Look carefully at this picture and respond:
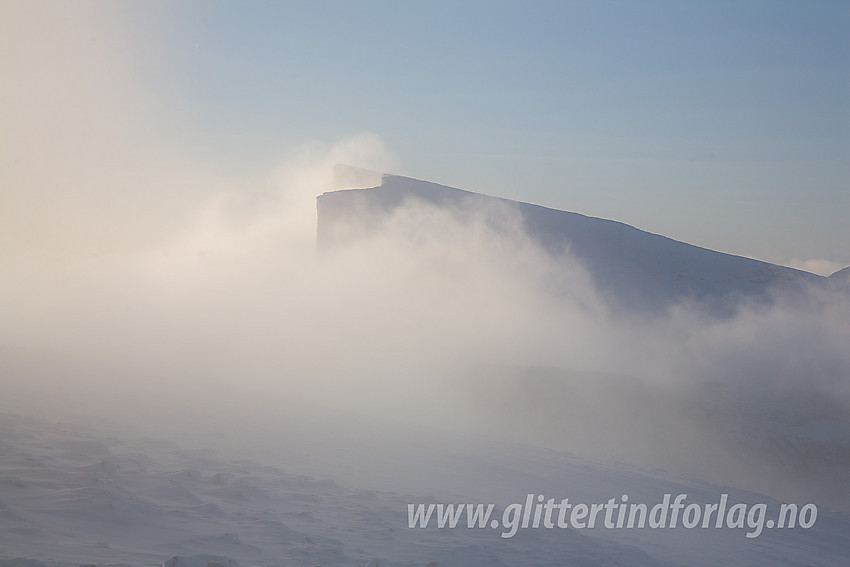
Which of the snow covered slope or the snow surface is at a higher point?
the snow covered slope

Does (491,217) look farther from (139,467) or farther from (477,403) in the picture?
(139,467)

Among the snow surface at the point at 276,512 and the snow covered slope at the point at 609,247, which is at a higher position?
the snow covered slope at the point at 609,247

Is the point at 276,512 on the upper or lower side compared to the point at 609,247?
lower

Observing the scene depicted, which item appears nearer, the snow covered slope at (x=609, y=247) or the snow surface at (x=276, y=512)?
the snow surface at (x=276, y=512)

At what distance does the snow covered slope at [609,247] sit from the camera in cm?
2088

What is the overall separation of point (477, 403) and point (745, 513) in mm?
7584

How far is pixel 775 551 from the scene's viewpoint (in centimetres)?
612

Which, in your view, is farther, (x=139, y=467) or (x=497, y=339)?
(x=497, y=339)

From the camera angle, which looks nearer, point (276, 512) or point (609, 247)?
point (276, 512)

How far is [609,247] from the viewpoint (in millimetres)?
22594

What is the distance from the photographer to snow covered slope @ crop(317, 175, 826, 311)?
2088 cm

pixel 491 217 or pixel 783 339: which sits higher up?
pixel 491 217

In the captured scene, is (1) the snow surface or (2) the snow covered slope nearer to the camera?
(1) the snow surface

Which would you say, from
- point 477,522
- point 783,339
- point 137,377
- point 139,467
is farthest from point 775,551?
point 783,339
